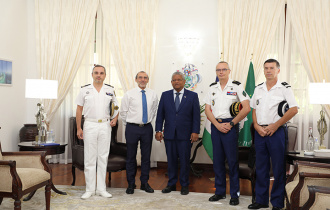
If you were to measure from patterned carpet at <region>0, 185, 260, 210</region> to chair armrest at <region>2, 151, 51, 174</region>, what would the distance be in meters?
0.49

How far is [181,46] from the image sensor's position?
247 inches

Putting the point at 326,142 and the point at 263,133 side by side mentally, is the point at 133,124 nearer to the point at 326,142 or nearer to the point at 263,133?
the point at 263,133

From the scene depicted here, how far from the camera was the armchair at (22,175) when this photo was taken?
304 centimetres

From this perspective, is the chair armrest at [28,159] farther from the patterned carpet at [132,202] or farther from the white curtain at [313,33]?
the white curtain at [313,33]

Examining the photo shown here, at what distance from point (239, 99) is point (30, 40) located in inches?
183

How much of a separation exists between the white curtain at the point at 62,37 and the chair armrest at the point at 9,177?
343 cm

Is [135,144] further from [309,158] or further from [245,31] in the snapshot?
[245,31]

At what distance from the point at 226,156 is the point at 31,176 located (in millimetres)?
2275

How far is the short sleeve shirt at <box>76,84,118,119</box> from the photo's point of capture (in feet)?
13.7

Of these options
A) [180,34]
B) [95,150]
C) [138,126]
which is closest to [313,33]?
[180,34]

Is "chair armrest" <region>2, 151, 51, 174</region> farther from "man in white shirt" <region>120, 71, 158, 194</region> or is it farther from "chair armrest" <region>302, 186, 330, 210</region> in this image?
"chair armrest" <region>302, 186, 330, 210</region>

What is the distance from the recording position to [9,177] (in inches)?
121

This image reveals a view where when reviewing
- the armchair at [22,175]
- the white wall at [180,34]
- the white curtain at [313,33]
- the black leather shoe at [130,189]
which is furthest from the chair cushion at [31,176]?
the white curtain at [313,33]

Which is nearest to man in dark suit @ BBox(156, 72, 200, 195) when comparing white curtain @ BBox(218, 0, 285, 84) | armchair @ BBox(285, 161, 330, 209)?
armchair @ BBox(285, 161, 330, 209)
